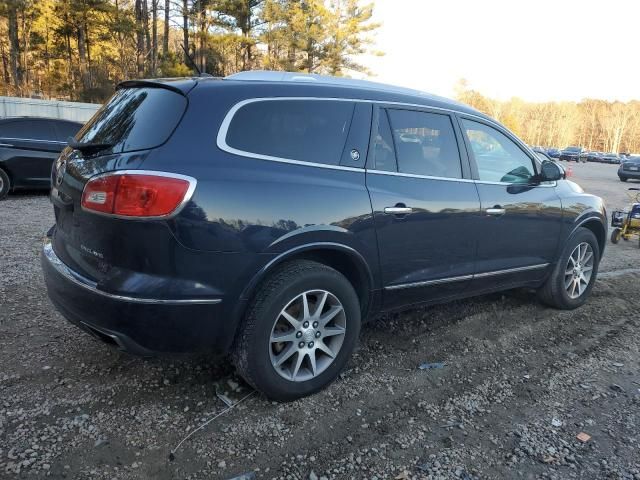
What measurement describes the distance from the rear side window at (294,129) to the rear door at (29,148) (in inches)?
323

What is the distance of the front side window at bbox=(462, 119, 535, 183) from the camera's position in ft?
12.9

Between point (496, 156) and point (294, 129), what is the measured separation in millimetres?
1999

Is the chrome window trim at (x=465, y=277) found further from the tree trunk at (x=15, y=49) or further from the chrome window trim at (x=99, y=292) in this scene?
the tree trunk at (x=15, y=49)

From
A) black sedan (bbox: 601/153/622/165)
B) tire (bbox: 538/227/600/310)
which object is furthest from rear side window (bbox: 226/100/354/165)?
black sedan (bbox: 601/153/622/165)

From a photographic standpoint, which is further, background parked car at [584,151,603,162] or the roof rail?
background parked car at [584,151,603,162]

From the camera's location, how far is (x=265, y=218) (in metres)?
2.64

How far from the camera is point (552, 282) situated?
15.3 feet

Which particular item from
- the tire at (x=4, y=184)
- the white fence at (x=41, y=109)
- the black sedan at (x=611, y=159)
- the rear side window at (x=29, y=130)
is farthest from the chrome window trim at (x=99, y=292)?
the black sedan at (x=611, y=159)

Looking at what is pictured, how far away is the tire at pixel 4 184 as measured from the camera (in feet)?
30.1

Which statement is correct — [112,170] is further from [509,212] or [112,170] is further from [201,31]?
[201,31]

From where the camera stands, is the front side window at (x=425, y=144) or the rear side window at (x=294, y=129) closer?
the rear side window at (x=294, y=129)

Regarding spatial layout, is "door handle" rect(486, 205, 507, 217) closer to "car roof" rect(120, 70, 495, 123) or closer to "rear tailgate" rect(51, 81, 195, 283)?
"car roof" rect(120, 70, 495, 123)

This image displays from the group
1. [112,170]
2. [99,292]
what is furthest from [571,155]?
[99,292]

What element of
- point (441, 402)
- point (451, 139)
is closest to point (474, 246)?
point (451, 139)
